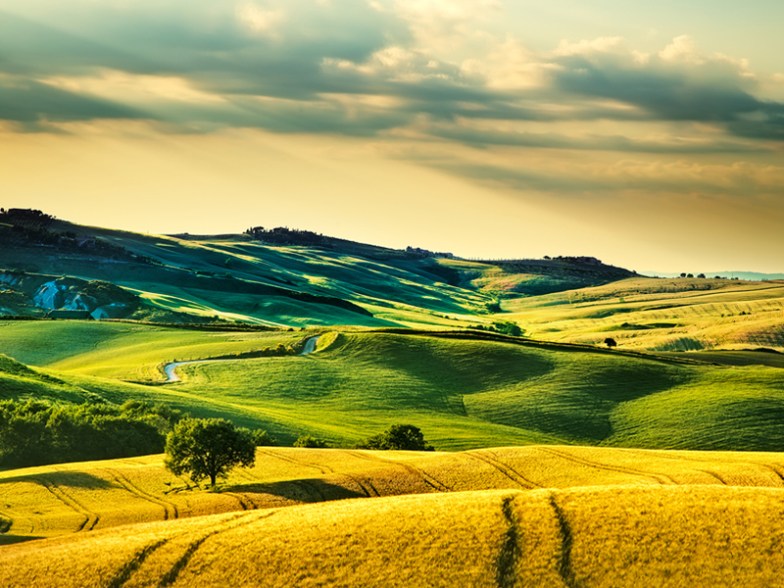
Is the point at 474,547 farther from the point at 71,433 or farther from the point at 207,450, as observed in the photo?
the point at 71,433

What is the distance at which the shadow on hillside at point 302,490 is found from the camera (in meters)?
60.0

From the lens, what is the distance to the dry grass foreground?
123 feet

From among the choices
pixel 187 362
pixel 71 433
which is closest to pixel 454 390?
pixel 187 362

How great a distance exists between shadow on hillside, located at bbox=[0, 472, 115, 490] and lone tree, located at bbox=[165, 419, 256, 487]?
4883 millimetres

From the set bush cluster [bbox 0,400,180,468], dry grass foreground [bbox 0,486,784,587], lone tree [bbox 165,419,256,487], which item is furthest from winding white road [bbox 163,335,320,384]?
dry grass foreground [bbox 0,486,784,587]

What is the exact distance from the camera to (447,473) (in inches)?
2589

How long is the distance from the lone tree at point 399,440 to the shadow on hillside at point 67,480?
1226 inches

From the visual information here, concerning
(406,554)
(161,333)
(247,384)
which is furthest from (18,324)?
(406,554)

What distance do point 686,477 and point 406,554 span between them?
30.9m

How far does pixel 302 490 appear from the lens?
6162 centimetres

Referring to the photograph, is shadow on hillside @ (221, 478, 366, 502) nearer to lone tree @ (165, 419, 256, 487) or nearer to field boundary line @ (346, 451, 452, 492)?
lone tree @ (165, 419, 256, 487)

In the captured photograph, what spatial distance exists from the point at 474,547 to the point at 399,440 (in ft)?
168

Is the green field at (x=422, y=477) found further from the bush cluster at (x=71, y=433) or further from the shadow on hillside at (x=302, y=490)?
the bush cluster at (x=71, y=433)

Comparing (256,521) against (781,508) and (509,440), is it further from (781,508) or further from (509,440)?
(509,440)
